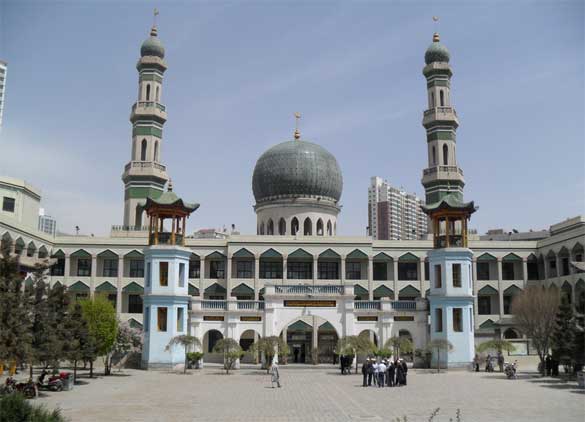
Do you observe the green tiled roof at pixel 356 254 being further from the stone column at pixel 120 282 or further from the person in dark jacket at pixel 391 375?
the person in dark jacket at pixel 391 375

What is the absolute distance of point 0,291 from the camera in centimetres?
2350

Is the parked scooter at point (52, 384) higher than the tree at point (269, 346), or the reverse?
the tree at point (269, 346)

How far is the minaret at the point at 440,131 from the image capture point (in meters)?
63.8

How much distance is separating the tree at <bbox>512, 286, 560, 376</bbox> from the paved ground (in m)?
6.15

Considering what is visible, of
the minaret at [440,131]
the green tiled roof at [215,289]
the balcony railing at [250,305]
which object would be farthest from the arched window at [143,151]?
the minaret at [440,131]

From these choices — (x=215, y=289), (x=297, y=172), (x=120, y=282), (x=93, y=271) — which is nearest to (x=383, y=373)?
(x=215, y=289)

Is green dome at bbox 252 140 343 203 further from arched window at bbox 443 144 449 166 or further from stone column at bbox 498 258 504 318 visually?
stone column at bbox 498 258 504 318

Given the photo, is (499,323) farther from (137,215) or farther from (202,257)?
(137,215)

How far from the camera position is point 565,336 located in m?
34.2

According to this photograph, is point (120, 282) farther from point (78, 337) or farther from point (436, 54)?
point (436, 54)

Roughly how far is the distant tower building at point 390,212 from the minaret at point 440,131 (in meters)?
105

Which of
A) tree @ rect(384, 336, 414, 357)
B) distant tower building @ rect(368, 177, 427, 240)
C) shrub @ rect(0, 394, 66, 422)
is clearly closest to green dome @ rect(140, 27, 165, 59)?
tree @ rect(384, 336, 414, 357)

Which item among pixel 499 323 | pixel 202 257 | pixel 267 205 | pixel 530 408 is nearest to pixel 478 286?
pixel 499 323

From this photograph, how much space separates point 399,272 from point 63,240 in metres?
31.4
